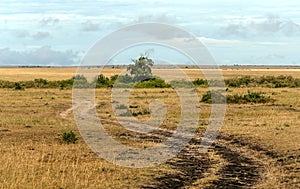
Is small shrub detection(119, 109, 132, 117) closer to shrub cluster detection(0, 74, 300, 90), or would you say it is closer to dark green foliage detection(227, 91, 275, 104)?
dark green foliage detection(227, 91, 275, 104)

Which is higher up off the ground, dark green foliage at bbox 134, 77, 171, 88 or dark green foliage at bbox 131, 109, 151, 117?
dark green foliage at bbox 134, 77, 171, 88

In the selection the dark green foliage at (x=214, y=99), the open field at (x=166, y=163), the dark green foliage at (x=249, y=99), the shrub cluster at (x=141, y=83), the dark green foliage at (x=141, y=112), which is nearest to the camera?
the open field at (x=166, y=163)

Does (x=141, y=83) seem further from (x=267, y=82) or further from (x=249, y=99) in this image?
(x=249, y=99)

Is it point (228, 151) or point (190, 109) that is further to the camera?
point (190, 109)

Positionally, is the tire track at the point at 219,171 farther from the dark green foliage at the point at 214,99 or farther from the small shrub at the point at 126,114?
the dark green foliage at the point at 214,99

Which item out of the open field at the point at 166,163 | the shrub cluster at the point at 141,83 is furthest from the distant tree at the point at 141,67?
the open field at the point at 166,163

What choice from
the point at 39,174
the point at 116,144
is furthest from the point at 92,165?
the point at 116,144

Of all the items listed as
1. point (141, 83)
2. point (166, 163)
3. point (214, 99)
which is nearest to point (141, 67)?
point (141, 83)

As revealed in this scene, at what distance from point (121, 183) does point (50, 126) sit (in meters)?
17.1

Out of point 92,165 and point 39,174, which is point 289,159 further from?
point 39,174

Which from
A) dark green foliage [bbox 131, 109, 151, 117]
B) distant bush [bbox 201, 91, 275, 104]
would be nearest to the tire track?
dark green foliage [bbox 131, 109, 151, 117]

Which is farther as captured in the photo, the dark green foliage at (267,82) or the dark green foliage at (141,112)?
the dark green foliage at (267,82)

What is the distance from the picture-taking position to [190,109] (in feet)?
143

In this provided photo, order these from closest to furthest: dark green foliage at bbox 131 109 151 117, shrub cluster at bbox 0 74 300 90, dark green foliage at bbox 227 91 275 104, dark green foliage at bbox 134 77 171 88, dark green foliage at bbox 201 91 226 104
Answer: dark green foliage at bbox 131 109 151 117 < dark green foliage at bbox 227 91 275 104 < dark green foliage at bbox 201 91 226 104 < dark green foliage at bbox 134 77 171 88 < shrub cluster at bbox 0 74 300 90
